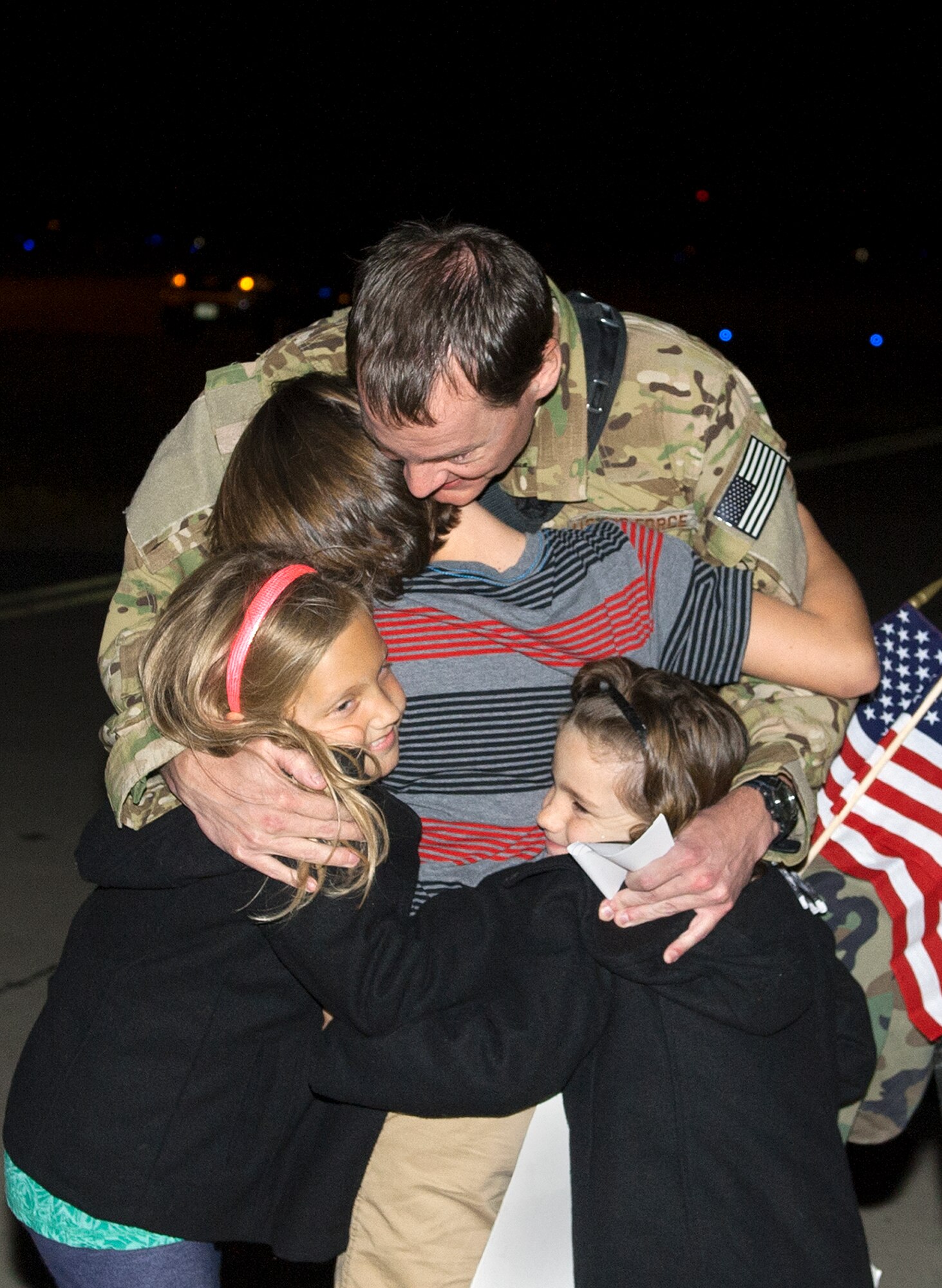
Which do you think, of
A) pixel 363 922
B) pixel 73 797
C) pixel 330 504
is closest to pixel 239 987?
pixel 363 922

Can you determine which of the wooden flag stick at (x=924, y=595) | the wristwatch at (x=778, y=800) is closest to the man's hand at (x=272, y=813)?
the wristwatch at (x=778, y=800)

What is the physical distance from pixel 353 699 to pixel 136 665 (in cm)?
56

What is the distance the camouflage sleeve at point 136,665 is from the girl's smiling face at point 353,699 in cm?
36

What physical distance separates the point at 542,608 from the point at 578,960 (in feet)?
1.96

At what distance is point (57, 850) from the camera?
541 centimetres

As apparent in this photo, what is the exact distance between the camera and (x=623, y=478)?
9.35 feet

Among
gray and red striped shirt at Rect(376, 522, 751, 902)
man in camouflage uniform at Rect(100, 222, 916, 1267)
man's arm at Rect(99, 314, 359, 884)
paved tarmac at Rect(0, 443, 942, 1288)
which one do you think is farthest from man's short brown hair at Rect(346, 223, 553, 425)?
paved tarmac at Rect(0, 443, 942, 1288)

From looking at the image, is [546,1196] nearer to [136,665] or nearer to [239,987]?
[239,987]

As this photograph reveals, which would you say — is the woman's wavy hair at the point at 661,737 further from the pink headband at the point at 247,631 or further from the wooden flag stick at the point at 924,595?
the wooden flag stick at the point at 924,595

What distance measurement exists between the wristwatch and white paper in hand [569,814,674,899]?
1.05ft

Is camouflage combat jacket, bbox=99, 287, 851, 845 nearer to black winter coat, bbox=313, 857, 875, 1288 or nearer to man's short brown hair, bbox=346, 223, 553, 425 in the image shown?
man's short brown hair, bbox=346, 223, 553, 425

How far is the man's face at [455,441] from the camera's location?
2.38m

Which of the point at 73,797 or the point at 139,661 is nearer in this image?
the point at 139,661

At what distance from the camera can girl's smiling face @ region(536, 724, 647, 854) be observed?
2365 millimetres
